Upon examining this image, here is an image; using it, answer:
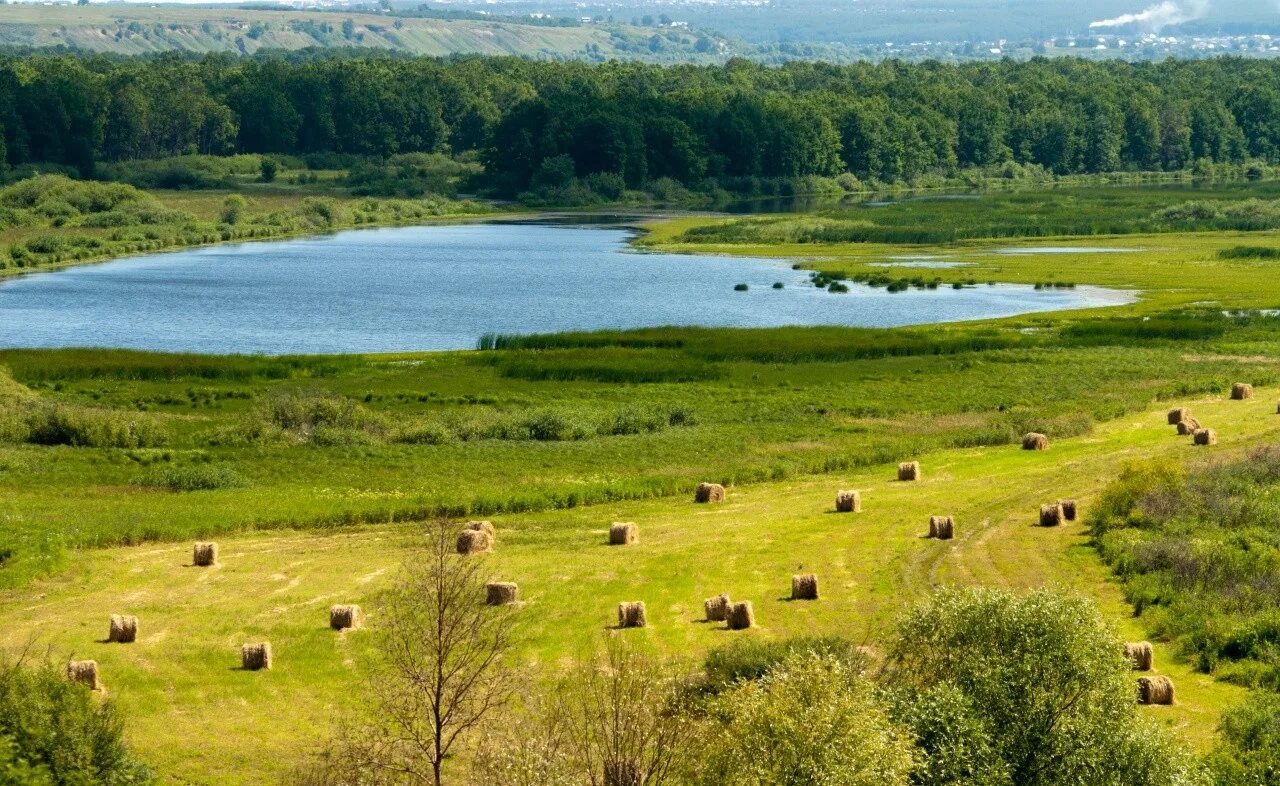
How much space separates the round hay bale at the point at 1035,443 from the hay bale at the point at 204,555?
95.2 ft

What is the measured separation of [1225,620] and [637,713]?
16105 mm

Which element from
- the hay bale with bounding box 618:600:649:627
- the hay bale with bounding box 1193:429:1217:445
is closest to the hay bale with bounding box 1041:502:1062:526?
the hay bale with bounding box 1193:429:1217:445

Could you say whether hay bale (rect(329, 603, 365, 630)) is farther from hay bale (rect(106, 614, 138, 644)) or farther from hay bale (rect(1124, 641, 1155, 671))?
hay bale (rect(1124, 641, 1155, 671))

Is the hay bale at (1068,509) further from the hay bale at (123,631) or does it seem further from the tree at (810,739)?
Result: the hay bale at (123,631)

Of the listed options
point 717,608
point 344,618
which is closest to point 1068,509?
point 717,608

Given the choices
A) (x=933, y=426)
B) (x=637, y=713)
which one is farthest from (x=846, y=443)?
(x=637, y=713)

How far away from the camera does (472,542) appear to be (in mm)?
47812

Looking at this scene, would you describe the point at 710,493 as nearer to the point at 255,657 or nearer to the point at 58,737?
the point at 255,657

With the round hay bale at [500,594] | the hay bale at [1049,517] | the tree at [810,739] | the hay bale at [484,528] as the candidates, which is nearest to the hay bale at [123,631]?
the round hay bale at [500,594]

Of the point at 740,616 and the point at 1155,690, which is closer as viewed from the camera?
the point at 1155,690

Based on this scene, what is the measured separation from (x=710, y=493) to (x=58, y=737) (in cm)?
2824

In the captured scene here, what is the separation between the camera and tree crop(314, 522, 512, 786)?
3050 cm

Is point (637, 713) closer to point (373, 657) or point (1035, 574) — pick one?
point (373, 657)

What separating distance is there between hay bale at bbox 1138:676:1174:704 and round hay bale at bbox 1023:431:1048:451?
27.5 metres
